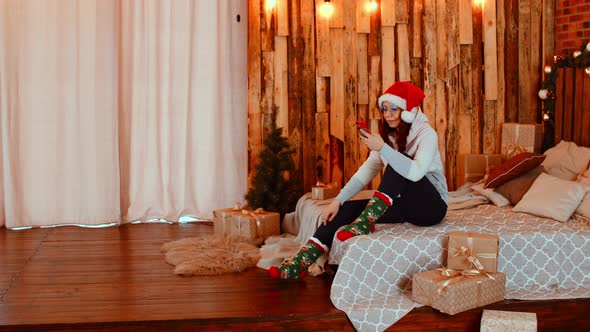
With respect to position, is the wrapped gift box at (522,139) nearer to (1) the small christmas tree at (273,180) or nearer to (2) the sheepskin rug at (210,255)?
(1) the small christmas tree at (273,180)

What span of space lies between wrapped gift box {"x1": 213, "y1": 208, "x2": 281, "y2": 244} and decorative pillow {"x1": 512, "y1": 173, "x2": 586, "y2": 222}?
1.66 metres

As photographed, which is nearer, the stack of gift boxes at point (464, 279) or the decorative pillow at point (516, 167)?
the stack of gift boxes at point (464, 279)

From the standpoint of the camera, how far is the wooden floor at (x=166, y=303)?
334 centimetres

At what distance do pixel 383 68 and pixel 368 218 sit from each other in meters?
2.31

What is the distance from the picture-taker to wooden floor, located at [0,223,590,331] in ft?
11.0

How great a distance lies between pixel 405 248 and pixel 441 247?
0.64ft

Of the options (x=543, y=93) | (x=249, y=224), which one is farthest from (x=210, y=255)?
(x=543, y=93)

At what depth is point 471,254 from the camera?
11.6 ft

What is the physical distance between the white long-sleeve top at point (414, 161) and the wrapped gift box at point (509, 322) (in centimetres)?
87

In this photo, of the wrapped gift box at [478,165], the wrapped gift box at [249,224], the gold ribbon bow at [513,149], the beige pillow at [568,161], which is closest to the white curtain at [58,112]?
the wrapped gift box at [249,224]

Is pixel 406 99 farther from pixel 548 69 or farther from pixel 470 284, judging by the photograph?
pixel 548 69

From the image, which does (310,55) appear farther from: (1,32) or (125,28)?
(1,32)

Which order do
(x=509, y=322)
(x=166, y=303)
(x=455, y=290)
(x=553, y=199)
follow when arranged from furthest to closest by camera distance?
(x=553, y=199) < (x=166, y=303) < (x=455, y=290) < (x=509, y=322)

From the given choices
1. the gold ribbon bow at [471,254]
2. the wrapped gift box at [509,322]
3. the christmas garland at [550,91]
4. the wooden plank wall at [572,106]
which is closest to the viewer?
the wrapped gift box at [509,322]
